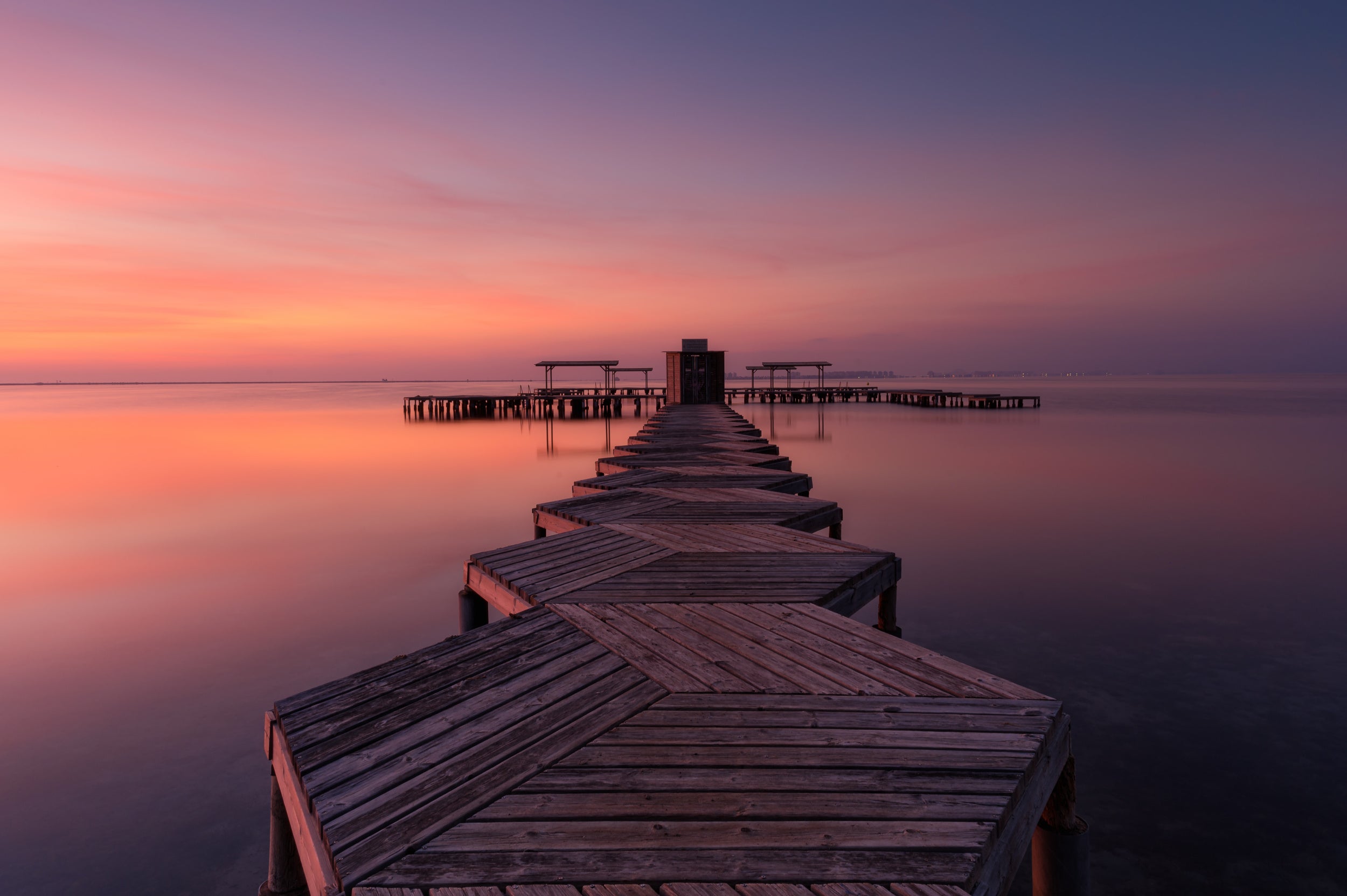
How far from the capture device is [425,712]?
320 cm

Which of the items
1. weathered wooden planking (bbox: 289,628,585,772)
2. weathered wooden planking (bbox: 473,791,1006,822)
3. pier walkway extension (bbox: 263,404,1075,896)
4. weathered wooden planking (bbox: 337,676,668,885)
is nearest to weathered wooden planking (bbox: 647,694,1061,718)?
pier walkway extension (bbox: 263,404,1075,896)

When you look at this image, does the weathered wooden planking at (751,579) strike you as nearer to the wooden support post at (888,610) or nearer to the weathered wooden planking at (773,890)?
the wooden support post at (888,610)

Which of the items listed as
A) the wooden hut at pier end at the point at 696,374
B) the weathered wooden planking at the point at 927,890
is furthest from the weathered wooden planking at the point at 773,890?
the wooden hut at pier end at the point at 696,374

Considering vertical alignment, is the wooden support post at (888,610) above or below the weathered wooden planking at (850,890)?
below

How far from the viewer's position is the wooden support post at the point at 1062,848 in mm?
3041

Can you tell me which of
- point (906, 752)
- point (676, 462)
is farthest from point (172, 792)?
point (676, 462)

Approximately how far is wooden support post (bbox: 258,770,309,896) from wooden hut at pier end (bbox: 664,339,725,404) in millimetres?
36617

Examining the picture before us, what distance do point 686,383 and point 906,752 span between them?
125 ft

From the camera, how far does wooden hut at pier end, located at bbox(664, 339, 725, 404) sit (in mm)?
40281

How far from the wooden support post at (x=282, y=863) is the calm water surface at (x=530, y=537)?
1485 millimetres

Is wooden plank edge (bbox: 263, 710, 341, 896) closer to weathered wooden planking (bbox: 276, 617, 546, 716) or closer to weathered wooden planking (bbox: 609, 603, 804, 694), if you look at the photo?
weathered wooden planking (bbox: 276, 617, 546, 716)

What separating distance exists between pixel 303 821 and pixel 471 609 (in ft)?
12.2

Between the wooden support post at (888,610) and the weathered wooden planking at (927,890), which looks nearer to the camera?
the weathered wooden planking at (927,890)

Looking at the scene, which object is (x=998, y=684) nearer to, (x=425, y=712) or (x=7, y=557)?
(x=425, y=712)
